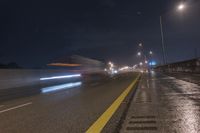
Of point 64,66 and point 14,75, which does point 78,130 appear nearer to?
point 14,75

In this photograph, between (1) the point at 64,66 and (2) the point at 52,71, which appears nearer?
(2) the point at 52,71

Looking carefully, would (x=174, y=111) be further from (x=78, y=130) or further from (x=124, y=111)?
(x=78, y=130)

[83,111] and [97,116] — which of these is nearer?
[97,116]

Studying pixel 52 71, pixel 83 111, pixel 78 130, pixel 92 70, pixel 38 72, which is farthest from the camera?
pixel 92 70

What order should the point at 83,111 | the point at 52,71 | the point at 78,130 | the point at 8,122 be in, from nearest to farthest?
the point at 78,130 → the point at 8,122 → the point at 83,111 → the point at 52,71

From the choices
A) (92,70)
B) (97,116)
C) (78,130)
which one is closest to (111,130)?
(78,130)

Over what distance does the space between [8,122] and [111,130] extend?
3487 mm

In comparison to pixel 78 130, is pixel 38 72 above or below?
above

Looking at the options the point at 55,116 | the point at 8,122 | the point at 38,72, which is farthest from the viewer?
the point at 38,72

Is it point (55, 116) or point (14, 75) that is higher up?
→ point (14, 75)

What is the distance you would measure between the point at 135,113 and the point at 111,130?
2.60 meters

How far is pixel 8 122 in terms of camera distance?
27.4ft

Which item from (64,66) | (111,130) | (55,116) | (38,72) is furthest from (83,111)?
(64,66)

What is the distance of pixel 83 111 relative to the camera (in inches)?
387
